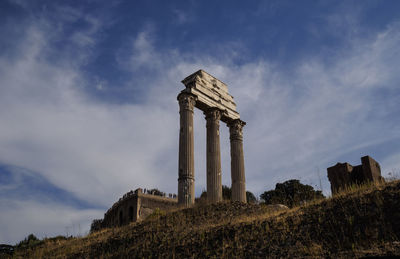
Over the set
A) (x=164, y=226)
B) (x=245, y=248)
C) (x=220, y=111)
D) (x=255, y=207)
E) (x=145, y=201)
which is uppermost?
(x=220, y=111)

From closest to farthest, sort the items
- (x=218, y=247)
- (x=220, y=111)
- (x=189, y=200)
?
1. (x=218, y=247)
2. (x=189, y=200)
3. (x=220, y=111)

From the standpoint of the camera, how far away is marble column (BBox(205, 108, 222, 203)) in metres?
21.9

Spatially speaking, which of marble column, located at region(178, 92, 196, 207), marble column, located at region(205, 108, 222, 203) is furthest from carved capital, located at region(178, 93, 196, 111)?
marble column, located at region(205, 108, 222, 203)

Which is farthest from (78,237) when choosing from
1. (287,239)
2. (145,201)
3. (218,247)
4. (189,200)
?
(145,201)

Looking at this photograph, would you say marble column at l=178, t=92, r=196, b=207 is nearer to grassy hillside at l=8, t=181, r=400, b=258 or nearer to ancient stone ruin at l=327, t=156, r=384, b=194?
grassy hillside at l=8, t=181, r=400, b=258

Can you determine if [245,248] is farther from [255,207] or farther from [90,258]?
[255,207]

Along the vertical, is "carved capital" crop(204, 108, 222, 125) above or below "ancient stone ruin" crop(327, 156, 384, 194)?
above

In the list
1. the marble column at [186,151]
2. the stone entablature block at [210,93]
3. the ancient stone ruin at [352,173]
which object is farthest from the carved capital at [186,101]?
the ancient stone ruin at [352,173]

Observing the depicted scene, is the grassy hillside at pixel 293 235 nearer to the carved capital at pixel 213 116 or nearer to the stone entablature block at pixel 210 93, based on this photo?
the carved capital at pixel 213 116

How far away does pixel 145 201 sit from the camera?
1443 inches

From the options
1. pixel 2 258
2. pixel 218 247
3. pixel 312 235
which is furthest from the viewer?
pixel 2 258

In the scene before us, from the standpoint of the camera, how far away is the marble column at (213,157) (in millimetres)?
21859

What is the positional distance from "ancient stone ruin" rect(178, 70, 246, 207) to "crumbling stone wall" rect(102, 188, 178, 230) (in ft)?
42.0

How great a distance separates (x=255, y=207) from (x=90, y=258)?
25.8 ft
